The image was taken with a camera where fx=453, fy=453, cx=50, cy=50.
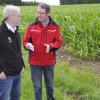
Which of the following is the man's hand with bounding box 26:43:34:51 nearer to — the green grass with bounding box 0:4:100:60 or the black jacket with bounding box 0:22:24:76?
the black jacket with bounding box 0:22:24:76

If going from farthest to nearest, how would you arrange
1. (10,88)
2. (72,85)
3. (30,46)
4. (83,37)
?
(83,37)
(72,85)
(30,46)
(10,88)

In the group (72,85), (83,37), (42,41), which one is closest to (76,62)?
(83,37)

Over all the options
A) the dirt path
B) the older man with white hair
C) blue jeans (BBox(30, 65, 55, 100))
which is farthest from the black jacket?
the dirt path

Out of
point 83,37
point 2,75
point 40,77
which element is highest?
point 2,75

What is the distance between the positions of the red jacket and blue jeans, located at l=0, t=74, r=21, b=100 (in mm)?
633

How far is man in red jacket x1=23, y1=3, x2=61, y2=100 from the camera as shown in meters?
6.74

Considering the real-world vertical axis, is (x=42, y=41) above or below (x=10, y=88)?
above

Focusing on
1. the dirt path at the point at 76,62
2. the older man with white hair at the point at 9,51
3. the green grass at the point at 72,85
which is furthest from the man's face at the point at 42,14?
the dirt path at the point at 76,62

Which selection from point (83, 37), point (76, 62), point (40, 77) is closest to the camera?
point (40, 77)

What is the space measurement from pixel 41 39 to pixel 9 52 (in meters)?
0.93

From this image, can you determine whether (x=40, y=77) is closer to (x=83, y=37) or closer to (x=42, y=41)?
(x=42, y=41)

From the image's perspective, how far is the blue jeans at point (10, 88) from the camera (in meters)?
6.12

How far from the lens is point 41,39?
269 inches

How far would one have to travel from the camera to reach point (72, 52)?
11305 millimetres
